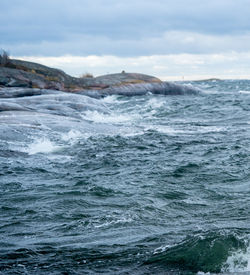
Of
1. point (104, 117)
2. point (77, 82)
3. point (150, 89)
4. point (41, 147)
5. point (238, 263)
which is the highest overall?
point (77, 82)

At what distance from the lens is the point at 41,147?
14992mm

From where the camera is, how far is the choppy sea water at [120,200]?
6059 millimetres

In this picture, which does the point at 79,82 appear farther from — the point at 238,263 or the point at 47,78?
the point at 238,263

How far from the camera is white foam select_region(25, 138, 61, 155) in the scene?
1452 centimetres

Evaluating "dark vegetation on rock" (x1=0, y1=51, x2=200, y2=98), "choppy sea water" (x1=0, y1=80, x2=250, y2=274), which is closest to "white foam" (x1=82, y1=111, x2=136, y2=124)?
"choppy sea water" (x1=0, y1=80, x2=250, y2=274)

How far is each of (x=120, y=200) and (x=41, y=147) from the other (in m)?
6.51

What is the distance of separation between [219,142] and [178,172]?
17.5ft

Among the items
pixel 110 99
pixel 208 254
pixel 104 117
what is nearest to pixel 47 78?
pixel 110 99

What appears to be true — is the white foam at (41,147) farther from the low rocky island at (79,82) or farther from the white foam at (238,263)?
the low rocky island at (79,82)

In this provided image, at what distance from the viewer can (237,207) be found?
8430mm

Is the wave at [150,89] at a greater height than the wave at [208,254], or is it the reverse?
the wave at [150,89]

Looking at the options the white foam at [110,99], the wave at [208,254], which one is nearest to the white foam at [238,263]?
the wave at [208,254]

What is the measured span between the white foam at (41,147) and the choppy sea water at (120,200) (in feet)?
0.14

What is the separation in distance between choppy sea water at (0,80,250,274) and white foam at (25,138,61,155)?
0.04 metres
